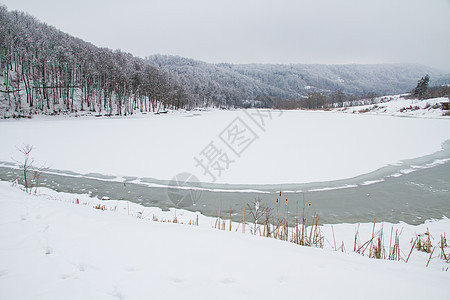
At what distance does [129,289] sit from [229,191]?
18.5 feet

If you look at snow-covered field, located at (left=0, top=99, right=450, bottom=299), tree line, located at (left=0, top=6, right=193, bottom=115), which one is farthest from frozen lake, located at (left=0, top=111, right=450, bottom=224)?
tree line, located at (left=0, top=6, right=193, bottom=115)

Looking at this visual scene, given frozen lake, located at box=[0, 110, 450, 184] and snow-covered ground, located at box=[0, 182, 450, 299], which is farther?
frozen lake, located at box=[0, 110, 450, 184]

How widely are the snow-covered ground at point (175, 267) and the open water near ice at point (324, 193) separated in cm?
253

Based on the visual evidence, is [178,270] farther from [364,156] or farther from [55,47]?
[55,47]

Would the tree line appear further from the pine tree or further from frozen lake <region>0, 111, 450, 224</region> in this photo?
the pine tree

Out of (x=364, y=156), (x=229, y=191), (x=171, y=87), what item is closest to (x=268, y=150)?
(x=364, y=156)

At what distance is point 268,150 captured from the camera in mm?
12656

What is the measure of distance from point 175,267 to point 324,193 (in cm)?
→ 605

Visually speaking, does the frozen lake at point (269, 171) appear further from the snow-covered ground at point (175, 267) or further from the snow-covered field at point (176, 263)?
the snow-covered ground at point (175, 267)

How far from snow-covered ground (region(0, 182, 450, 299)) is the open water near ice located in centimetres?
253

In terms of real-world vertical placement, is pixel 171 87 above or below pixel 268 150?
above

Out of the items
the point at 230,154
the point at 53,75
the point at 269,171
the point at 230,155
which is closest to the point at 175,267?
the point at 269,171

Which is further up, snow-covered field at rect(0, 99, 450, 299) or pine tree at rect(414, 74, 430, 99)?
pine tree at rect(414, 74, 430, 99)

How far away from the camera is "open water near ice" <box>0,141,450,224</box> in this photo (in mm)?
6121
